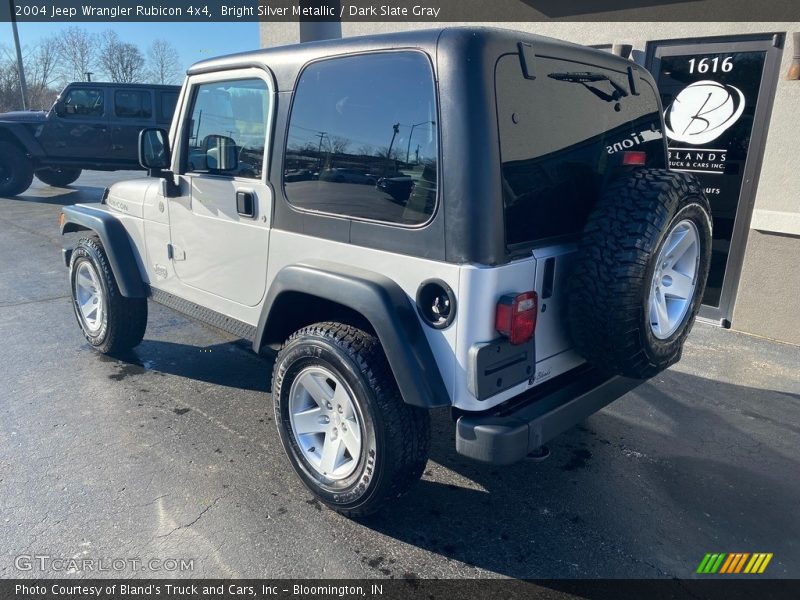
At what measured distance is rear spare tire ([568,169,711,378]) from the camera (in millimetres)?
2348

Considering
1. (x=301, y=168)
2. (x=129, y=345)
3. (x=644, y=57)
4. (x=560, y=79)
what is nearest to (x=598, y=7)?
(x=644, y=57)

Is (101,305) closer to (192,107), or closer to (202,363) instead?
(202,363)

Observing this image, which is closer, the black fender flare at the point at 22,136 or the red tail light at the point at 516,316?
the red tail light at the point at 516,316

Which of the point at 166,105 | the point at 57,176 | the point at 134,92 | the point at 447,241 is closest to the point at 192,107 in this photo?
the point at 447,241

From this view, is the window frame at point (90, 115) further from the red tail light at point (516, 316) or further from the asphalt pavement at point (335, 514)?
the red tail light at point (516, 316)

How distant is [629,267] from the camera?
233 centimetres

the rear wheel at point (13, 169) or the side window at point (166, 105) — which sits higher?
the side window at point (166, 105)

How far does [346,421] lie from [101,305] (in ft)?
8.57

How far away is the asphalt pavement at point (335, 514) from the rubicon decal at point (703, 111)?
7.48ft

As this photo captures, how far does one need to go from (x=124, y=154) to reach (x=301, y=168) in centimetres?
1035

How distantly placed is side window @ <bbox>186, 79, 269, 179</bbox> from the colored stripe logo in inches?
108

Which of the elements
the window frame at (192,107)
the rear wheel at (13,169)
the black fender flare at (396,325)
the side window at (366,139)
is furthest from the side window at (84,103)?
the black fender flare at (396,325)

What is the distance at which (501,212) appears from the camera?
2236mm

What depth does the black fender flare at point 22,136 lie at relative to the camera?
37.4ft
